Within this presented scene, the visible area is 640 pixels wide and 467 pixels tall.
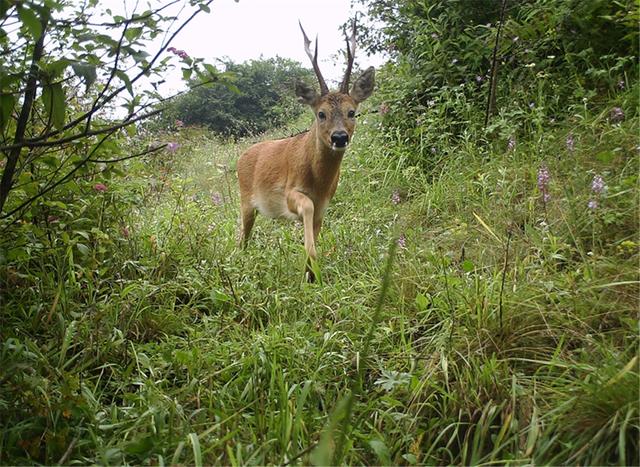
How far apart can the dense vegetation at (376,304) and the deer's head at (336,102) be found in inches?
31.0

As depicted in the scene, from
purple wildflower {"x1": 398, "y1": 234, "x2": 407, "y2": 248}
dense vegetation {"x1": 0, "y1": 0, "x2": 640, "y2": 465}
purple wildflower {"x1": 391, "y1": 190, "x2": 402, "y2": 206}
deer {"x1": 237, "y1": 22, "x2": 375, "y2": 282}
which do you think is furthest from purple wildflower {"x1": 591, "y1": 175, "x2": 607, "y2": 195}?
deer {"x1": 237, "y1": 22, "x2": 375, "y2": 282}

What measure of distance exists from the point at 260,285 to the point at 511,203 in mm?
1853

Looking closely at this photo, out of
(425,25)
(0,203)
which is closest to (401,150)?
(425,25)

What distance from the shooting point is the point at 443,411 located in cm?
219

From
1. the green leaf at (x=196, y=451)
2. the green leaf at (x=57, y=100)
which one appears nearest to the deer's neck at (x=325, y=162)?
the green leaf at (x=57, y=100)

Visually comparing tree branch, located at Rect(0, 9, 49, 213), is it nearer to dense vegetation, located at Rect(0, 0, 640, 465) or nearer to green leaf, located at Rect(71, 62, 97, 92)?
dense vegetation, located at Rect(0, 0, 640, 465)

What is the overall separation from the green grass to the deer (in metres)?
0.92

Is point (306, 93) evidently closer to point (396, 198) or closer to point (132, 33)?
point (396, 198)

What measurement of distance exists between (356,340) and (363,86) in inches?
134

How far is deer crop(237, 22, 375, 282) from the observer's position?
505 cm

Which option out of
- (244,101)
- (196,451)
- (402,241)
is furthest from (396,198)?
(244,101)

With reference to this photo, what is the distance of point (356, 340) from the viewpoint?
2.84 m

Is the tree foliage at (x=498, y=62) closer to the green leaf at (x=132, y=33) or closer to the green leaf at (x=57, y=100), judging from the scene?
the green leaf at (x=132, y=33)

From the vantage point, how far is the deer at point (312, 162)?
16.6 feet
